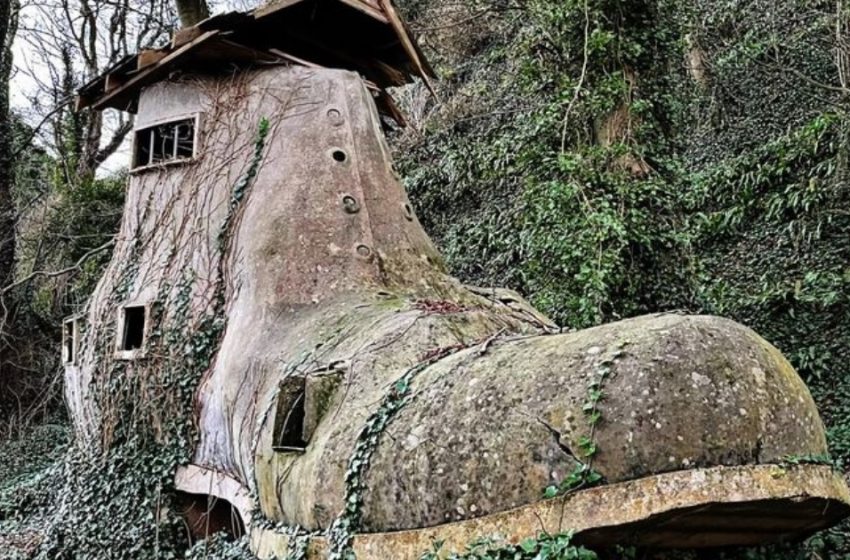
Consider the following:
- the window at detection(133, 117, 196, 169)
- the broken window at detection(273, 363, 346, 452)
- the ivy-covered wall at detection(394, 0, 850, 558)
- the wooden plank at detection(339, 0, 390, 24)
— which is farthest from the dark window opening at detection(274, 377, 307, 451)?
the wooden plank at detection(339, 0, 390, 24)

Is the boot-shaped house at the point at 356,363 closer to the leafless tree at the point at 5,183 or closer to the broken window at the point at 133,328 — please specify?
the broken window at the point at 133,328

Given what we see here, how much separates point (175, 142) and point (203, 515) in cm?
489

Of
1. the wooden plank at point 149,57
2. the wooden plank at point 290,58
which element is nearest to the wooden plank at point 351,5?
the wooden plank at point 290,58

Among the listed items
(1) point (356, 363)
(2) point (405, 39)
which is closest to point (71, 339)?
(2) point (405, 39)

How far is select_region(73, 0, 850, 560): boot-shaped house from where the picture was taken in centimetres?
402

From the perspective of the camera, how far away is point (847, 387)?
10.2m

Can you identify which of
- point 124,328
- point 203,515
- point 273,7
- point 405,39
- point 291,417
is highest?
point 405,39

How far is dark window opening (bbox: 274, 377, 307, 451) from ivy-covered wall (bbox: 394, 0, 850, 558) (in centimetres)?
440

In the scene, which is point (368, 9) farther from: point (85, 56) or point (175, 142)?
point (85, 56)

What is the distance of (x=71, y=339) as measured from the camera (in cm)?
1122

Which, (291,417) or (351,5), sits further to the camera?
(351,5)

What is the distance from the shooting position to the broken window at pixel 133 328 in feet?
31.9

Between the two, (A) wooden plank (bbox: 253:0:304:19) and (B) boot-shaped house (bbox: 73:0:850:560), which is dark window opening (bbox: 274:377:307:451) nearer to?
(B) boot-shaped house (bbox: 73:0:850:560)

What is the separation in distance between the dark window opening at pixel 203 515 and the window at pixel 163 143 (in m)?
4.40
